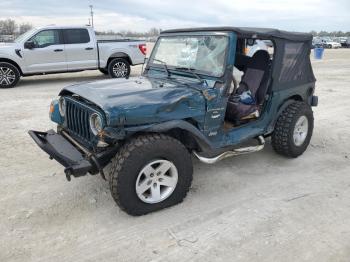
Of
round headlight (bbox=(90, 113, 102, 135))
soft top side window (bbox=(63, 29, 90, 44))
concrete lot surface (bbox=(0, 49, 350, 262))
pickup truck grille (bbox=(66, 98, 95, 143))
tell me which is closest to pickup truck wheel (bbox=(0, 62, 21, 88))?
soft top side window (bbox=(63, 29, 90, 44))

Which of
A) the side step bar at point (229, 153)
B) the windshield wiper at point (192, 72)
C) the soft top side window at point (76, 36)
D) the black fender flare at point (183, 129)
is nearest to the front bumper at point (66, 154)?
the black fender flare at point (183, 129)

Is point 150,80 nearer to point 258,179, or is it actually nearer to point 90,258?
point 258,179

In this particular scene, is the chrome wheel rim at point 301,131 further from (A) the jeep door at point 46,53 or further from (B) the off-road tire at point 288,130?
(A) the jeep door at point 46,53

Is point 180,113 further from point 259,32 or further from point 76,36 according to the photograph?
point 76,36

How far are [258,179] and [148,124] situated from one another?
1.80 meters

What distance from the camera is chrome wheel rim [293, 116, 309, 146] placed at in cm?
499

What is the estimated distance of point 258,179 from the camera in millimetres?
4375

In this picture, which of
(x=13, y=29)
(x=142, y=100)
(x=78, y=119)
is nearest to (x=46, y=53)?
(x=78, y=119)

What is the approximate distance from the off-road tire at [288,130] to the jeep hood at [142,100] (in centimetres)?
154

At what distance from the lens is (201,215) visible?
11.7 ft

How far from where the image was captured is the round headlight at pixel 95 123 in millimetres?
3374

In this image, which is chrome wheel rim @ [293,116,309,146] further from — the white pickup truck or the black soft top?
the white pickup truck

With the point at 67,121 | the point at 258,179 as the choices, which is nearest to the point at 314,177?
the point at 258,179

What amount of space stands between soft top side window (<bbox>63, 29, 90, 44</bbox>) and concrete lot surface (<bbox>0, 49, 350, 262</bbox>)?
672 centimetres
